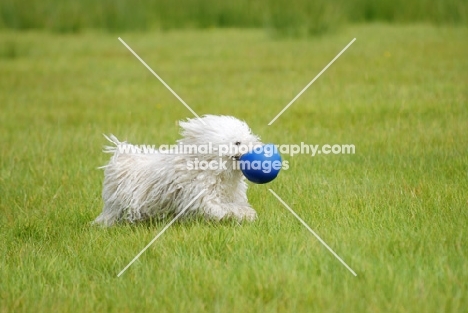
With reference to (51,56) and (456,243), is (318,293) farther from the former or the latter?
(51,56)

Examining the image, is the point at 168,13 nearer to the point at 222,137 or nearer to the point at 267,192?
the point at 267,192

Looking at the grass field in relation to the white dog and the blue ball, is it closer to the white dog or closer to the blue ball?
the white dog

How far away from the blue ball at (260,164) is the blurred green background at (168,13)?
1135 centimetres

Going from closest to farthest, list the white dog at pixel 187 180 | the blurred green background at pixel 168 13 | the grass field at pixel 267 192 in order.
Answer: the grass field at pixel 267 192 → the white dog at pixel 187 180 → the blurred green background at pixel 168 13

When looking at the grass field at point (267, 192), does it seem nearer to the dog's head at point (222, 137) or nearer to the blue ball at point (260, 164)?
the blue ball at point (260, 164)

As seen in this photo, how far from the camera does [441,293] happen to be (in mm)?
3342

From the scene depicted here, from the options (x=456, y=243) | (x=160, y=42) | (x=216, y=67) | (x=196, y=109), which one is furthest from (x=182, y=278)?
(x=160, y=42)

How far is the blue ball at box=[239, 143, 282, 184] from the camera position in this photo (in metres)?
4.13

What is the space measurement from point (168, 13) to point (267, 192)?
12153mm

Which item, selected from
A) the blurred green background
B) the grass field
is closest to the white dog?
the grass field

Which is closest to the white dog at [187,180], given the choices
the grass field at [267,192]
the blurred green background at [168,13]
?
the grass field at [267,192]

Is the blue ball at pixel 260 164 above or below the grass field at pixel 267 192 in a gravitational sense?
above

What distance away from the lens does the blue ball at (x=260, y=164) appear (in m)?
4.13

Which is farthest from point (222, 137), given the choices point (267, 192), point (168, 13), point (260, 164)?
point (168, 13)
